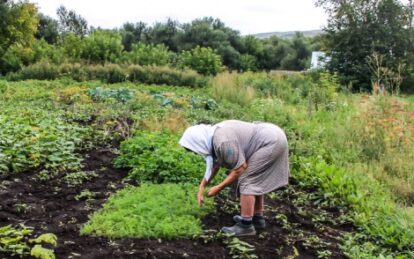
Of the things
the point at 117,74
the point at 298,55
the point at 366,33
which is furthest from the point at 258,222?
the point at 298,55

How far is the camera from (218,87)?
1587cm

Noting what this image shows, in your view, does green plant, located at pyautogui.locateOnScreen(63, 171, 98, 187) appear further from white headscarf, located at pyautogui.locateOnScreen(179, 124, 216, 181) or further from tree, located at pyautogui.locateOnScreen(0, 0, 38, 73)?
tree, located at pyautogui.locateOnScreen(0, 0, 38, 73)

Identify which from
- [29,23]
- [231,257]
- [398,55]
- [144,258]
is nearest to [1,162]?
[144,258]

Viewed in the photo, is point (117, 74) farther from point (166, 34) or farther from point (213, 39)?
point (166, 34)

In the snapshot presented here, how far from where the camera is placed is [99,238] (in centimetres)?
429

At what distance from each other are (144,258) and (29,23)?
2494cm

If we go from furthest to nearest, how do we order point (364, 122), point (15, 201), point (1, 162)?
1. point (364, 122)
2. point (1, 162)
3. point (15, 201)

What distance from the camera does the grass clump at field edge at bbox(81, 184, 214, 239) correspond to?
4.39 meters

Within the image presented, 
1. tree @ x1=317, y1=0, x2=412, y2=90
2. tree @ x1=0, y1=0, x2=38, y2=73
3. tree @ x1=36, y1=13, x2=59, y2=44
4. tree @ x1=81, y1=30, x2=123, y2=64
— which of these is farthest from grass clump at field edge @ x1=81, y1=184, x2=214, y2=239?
tree @ x1=36, y1=13, x2=59, y2=44

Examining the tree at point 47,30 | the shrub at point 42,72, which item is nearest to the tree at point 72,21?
the tree at point 47,30

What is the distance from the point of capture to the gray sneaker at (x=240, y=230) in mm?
4574

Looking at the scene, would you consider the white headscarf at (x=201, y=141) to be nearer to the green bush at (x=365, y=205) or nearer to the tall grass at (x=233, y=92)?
the green bush at (x=365, y=205)

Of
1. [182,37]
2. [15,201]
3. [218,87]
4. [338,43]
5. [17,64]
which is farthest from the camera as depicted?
[182,37]

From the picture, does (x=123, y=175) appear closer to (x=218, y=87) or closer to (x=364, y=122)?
(x=364, y=122)
